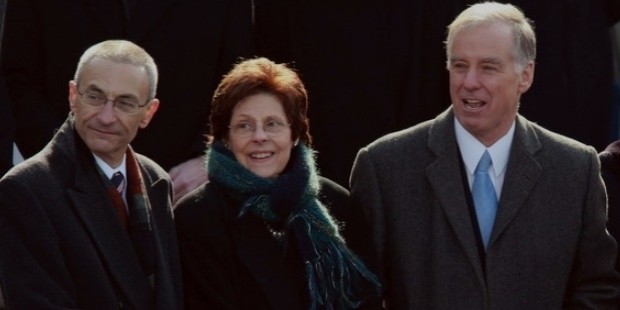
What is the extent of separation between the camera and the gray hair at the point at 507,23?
5.93m

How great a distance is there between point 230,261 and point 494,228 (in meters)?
1.08

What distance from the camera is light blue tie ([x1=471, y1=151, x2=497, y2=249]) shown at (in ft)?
19.5

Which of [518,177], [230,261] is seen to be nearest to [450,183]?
[518,177]

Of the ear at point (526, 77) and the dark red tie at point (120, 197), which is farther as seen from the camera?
the ear at point (526, 77)

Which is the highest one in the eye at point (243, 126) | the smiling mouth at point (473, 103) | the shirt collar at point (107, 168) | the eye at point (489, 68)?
the eye at point (489, 68)

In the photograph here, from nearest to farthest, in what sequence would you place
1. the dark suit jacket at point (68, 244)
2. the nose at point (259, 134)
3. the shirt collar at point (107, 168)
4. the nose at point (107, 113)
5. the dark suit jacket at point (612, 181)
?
the dark suit jacket at point (68, 244)
the nose at point (107, 113)
the shirt collar at point (107, 168)
the nose at point (259, 134)
the dark suit jacket at point (612, 181)

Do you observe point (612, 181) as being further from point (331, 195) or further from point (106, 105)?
point (106, 105)

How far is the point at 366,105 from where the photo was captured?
22.2 feet

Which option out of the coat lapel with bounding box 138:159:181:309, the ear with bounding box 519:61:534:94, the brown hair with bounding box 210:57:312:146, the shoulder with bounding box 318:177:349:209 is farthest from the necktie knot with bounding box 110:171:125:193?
the ear with bounding box 519:61:534:94

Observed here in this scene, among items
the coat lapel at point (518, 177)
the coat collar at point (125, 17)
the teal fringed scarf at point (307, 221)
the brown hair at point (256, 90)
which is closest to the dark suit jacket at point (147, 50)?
the coat collar at point (125, 17)

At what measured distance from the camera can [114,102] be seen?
5.55 meters

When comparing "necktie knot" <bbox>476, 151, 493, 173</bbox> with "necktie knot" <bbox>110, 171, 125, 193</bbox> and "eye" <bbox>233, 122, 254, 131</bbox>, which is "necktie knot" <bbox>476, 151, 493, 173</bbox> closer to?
"eye" <bbox>233, 122, 254, 131</bbox>

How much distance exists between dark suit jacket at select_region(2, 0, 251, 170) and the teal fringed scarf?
2.47ft

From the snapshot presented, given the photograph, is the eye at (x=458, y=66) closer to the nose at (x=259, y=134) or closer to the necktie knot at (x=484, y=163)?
the necktie knot at (x=484, y=163)
